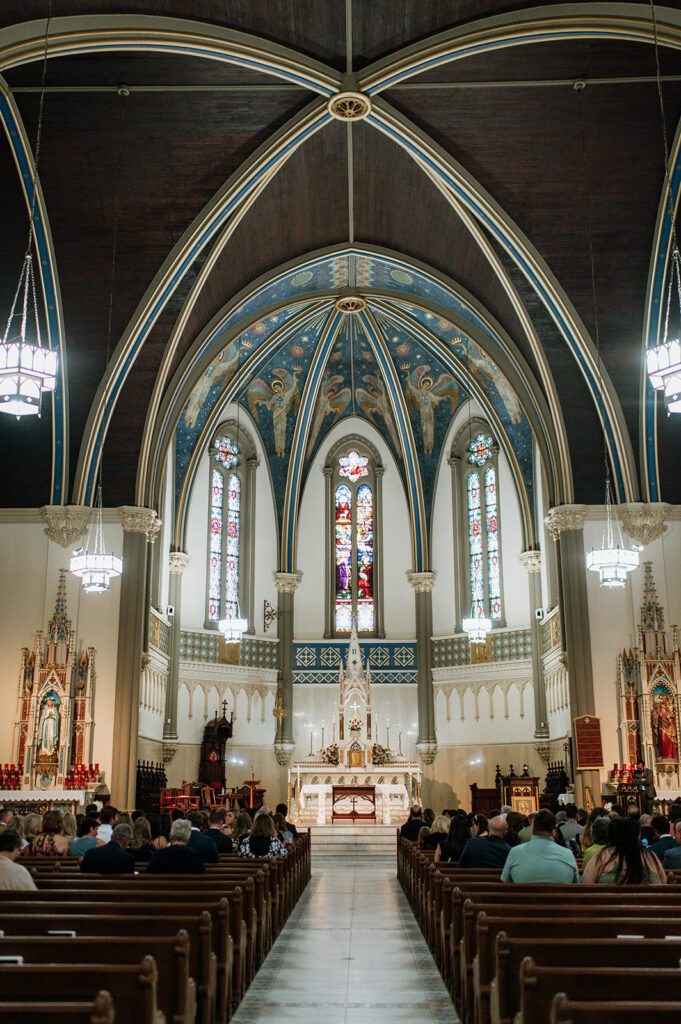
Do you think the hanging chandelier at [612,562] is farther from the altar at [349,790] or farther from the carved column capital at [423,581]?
the carved column capital at [423,581]

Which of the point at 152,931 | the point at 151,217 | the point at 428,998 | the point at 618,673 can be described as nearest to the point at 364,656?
the point at 618,673

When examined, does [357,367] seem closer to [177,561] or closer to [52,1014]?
[177,561]

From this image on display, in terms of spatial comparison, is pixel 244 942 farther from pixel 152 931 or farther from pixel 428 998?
pixel 152 931

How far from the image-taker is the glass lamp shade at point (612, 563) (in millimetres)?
16672

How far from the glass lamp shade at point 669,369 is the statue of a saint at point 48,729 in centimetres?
1282

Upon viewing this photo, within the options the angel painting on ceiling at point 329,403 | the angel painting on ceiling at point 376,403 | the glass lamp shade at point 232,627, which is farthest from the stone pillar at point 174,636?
the angel painting on ceiling at point 376,403

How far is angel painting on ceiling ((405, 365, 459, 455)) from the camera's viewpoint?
27.8 metres

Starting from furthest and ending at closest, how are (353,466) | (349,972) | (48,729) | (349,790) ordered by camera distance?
(353,466), (349,790), (48,729), (349,972)

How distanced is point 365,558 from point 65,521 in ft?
39.1

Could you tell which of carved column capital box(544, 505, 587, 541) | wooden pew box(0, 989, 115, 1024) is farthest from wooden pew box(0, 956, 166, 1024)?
carved column capital box(544, 505, 587, 541)

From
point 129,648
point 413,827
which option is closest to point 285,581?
point 129,648

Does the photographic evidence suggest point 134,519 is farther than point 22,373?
Yes

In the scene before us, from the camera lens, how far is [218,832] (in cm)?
1071

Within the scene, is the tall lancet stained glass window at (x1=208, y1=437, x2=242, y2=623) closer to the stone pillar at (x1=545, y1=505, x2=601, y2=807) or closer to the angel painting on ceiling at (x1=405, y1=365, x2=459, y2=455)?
the angel painting on ceiling at (x1=405, y1=365, x2=459, y2=455)
